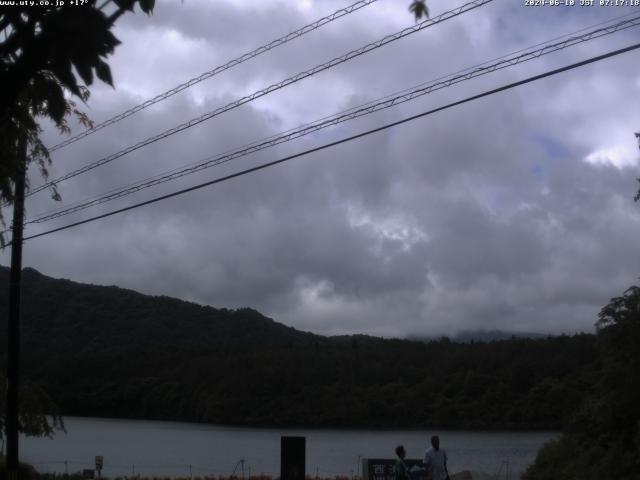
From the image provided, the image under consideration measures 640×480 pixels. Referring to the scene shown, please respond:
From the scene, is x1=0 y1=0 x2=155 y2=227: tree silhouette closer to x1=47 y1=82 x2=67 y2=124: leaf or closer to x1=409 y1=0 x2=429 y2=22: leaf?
x1=47 y1=82 x2=67 y2=124: leaf

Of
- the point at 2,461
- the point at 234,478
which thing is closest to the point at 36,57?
the point at 2,461

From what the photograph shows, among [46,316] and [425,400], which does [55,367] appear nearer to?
[46,316]

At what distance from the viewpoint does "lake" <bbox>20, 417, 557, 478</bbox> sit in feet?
124

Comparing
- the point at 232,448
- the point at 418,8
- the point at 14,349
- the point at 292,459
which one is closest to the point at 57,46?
the point at 418,8

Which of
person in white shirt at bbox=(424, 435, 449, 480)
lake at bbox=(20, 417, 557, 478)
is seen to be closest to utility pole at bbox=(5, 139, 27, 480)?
person in white shirt at bbox=(424, 435, 449, 480)

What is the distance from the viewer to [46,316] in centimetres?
6147

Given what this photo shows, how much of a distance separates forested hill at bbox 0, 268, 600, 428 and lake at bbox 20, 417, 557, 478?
4.12 ft

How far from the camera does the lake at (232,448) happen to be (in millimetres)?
37906

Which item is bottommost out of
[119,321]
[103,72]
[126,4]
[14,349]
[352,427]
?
[352,427]

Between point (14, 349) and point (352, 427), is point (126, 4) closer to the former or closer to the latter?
point (14, 349)

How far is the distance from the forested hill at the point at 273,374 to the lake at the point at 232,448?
1.26 m

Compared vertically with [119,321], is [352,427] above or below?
below

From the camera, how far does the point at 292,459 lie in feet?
60.0

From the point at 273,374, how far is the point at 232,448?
12924mm
